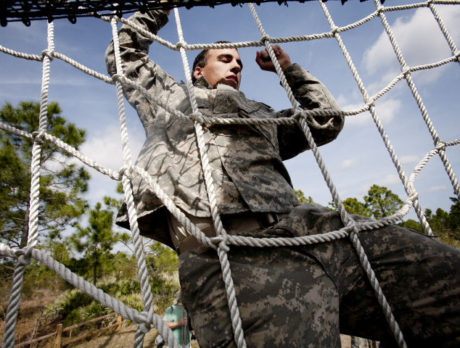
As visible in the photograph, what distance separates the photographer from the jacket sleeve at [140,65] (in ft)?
3.47

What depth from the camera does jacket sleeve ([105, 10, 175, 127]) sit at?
1057mm

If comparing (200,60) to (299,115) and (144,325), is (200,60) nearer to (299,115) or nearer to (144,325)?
(299,115)

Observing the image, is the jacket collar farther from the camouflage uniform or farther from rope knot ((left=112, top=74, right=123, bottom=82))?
rope knot ((left=112, top=74, right=123, bottom=82))

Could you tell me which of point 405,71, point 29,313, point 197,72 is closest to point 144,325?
point 197,72

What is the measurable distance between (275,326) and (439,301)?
1.33 ft

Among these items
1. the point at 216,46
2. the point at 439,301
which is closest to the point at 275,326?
the point at 439,301

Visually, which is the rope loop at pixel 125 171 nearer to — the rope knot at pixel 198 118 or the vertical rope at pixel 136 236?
the vertical rope at pixel 136 236

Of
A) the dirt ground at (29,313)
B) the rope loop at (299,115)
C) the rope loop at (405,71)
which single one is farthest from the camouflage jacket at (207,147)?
the dirt ground at (29,313)

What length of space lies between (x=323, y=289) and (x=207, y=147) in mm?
524

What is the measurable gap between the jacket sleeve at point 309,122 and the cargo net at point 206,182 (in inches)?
2.7

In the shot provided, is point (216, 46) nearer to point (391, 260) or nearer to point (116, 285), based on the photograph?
point (391, 260)

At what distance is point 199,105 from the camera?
0.97m

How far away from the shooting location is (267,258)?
59cm

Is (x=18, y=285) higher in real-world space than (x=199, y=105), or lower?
lower
